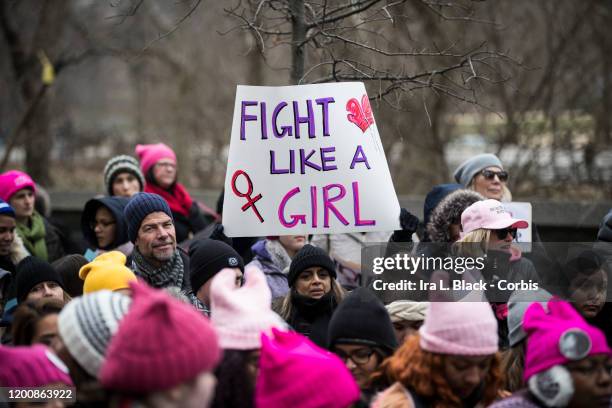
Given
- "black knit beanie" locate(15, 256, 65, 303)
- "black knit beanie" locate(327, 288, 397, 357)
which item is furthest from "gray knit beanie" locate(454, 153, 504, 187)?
"black knit beanie" locate(15, 256, 65, 303)

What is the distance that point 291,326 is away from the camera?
17.6 feet

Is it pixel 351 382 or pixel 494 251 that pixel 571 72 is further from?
pixel 351 382

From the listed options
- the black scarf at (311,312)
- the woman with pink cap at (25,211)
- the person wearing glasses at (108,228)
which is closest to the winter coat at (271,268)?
the black scarf at (311,312)

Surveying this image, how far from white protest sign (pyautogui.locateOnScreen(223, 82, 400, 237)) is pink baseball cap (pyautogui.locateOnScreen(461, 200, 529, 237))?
44 centimetres

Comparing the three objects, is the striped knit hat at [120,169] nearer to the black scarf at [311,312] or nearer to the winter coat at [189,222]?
the winter coat at [189,222]

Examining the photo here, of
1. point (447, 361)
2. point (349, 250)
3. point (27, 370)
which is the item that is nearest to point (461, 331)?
point (447, 361)

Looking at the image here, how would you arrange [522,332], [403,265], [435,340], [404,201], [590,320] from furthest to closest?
1. [404,201]
2. [403,265]
3. [590,320]
4. [522,332]
5. [435,340]

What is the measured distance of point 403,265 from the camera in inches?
221

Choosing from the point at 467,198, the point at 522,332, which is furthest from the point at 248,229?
the point at 522,332

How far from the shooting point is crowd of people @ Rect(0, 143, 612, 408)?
10.1 feet

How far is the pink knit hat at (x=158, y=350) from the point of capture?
296 cm

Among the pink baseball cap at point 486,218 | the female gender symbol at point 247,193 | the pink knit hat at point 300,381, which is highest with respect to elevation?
the female gender symbol at point 247,193

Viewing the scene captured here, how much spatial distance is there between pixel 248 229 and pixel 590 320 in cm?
208

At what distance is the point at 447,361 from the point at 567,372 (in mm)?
493
